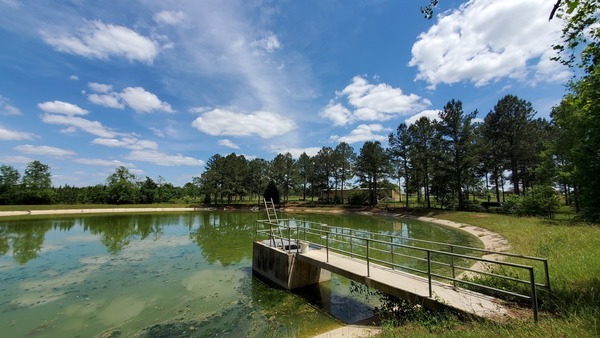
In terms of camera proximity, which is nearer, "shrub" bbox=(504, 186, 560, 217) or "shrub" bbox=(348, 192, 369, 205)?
"shrub" bbox=(504, 186, 560, 217)

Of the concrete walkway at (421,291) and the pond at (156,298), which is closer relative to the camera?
the concrete walkway at (421,291)

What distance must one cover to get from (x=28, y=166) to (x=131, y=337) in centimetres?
8451

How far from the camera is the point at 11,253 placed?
18297mm

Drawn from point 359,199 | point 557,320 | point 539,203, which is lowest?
point 557,320

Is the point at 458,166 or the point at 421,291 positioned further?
the point at 458,166

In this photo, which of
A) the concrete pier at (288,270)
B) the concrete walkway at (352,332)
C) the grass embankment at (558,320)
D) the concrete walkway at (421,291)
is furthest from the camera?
the concrete pier at (288,270)

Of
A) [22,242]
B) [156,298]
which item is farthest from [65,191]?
[156,298]

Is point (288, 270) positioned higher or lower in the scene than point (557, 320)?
lower

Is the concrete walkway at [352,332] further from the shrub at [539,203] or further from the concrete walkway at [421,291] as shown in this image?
the shrub at [539,203]

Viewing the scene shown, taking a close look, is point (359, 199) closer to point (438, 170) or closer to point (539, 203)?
point (438, 170)

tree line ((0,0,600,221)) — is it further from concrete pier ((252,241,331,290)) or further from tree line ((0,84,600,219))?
concrete pier ((252,241,331,290))

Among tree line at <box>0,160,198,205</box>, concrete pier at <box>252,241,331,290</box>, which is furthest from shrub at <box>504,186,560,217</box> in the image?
tree line at <box>0,160,198,205</box>

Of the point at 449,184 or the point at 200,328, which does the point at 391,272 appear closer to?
the point at 200,328

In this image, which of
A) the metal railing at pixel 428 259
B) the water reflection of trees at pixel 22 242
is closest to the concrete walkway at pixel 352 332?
the metal railing at pixel 428 259
